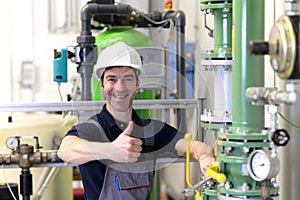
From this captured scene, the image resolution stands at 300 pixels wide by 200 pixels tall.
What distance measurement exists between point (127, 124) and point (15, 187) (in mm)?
699

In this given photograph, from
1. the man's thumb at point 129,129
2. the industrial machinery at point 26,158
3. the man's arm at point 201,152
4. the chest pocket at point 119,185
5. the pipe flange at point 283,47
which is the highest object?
the pipe flange at point 283,47

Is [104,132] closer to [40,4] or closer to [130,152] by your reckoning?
[130,152]

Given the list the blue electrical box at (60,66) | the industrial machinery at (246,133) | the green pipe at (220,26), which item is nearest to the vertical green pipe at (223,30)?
the green pipe at (220,26)

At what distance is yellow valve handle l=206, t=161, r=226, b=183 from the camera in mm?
1471

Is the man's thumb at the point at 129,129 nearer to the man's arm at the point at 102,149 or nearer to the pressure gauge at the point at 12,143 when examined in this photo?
the man's arm at the point at 102,149

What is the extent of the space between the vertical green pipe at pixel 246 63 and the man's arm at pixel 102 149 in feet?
1.04

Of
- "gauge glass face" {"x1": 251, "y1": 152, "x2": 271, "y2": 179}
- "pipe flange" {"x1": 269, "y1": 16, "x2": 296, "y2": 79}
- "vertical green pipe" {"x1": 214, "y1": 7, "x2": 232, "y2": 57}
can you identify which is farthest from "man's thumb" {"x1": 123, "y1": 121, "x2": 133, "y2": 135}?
"pipe flange" {"x1": 269, "y1": 16, "x2": 296, "y2": 79}

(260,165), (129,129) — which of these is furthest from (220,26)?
(260,165)

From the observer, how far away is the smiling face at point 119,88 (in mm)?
1782

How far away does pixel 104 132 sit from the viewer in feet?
5.89

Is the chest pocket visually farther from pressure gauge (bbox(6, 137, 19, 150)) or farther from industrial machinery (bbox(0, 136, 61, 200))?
pressure gauge (bbox(6, 137, 19, 150))

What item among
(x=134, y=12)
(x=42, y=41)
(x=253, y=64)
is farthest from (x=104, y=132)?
(x=42, y=41)

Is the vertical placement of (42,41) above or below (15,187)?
above

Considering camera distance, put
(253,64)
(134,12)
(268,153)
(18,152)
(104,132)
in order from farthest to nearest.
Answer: (134,12) → (18,152) → (104,132) → (253,64) → (268,153)
